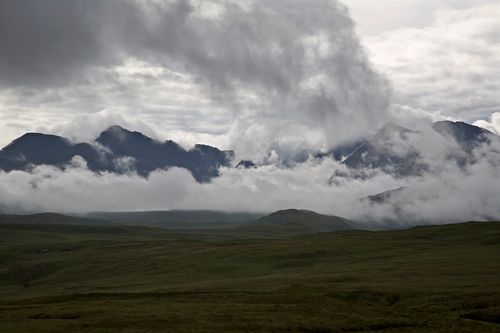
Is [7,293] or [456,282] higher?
[456,282]

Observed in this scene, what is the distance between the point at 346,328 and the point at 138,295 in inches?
1720

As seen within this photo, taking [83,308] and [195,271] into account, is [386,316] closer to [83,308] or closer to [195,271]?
[83,308]

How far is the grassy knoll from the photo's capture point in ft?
212

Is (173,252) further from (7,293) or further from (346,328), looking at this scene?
(346,328)

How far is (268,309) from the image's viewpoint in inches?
2884

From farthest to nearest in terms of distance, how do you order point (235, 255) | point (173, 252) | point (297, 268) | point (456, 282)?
point (173, 252) → point (235, 255) → point (297, 268) → point (456, 282)

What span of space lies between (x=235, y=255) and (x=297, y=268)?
2801 centimetres

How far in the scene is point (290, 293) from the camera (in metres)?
89.9

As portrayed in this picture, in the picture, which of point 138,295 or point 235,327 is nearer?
point 235,327

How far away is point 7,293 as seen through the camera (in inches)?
5901

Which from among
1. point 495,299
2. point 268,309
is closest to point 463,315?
point 495,299

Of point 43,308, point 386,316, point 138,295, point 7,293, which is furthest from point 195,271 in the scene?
point 386,316

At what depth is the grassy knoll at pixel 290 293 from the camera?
64.6 m

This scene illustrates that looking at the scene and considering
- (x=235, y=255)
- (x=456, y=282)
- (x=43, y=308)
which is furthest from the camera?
(x=235, y=255)
